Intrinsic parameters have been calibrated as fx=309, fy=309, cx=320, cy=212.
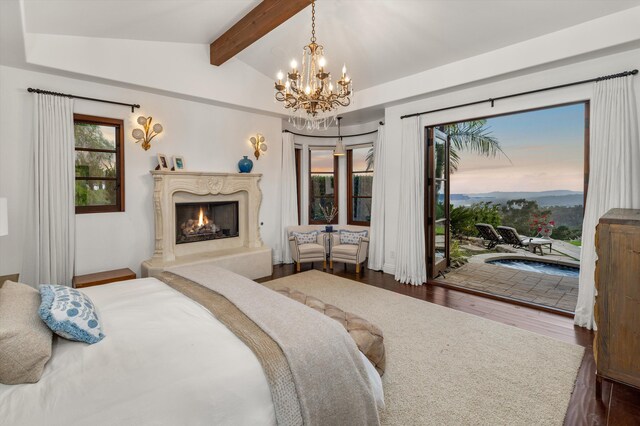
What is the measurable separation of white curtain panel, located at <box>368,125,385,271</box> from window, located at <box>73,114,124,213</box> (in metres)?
A: 3.92

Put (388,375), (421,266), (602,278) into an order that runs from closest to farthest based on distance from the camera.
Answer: (602,278), (388,375), (421,266)

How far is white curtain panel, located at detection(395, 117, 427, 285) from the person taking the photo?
15.6 feet

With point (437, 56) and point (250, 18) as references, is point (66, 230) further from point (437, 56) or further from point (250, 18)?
point (437, 56)

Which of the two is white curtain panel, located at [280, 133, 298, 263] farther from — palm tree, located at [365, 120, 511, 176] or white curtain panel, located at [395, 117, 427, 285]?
palm tree, located at [365, 120, 511, 176]

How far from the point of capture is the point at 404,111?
16.4 feet

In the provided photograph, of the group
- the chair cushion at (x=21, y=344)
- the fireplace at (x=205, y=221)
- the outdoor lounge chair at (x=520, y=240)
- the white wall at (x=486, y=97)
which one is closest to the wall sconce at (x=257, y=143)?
the fireplace at (x=205, y=221)

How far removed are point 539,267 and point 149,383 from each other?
7177 mm

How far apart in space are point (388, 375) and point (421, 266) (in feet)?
8.69

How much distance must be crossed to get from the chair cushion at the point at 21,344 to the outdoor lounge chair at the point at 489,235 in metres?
7.69

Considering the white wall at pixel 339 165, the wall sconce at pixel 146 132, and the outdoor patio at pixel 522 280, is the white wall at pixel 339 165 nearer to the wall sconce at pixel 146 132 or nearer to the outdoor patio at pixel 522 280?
the outdoor patio at pixel 522 280

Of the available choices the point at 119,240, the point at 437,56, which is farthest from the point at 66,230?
the point at 437,56

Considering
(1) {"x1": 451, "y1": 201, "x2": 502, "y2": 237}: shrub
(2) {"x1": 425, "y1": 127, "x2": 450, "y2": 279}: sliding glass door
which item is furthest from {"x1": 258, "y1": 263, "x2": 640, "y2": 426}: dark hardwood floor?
(1) {"x1": 451, "y1": 201, "x2": 502, "y2": 237}: shrub

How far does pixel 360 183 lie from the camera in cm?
654

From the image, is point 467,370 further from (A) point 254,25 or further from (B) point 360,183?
(B) point 360,183
